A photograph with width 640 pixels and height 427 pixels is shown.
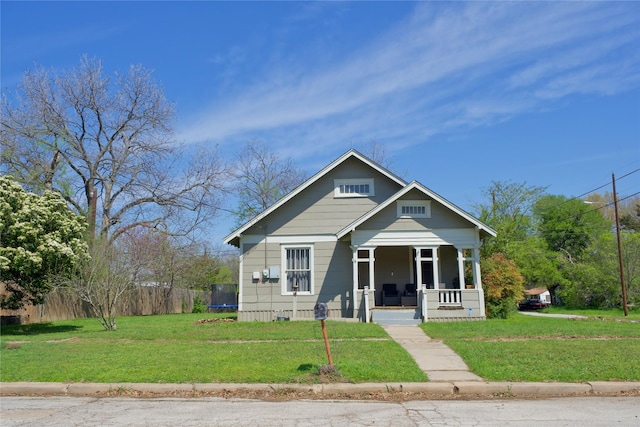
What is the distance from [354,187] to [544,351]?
10.9 m

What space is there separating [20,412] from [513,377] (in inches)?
306

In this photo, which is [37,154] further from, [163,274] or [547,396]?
[547,396]

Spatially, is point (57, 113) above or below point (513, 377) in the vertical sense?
above

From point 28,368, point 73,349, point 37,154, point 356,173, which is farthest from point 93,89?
point 28,368

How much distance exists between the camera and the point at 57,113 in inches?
1240

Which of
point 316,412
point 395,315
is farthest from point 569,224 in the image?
point 316,412

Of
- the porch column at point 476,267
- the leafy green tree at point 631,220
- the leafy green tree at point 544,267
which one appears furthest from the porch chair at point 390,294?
the leafy green tree at point 631,220

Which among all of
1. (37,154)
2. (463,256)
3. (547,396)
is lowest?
(547,396)

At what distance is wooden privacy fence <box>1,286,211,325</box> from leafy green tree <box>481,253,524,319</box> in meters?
16.0

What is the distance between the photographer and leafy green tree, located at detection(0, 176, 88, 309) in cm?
1692

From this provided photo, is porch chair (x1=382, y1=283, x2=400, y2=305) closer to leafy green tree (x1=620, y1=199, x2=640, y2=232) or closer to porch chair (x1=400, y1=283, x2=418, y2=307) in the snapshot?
porch chair (x1=400, y1=283, x2=418, y2=307)

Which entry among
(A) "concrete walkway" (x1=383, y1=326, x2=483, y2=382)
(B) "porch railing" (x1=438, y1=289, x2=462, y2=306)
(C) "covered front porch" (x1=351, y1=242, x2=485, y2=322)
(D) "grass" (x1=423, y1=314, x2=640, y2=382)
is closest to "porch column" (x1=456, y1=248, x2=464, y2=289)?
(C) "covered front porch" (x1=351, y1=242, x2=485, y2=322)

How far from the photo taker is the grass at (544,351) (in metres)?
9.16

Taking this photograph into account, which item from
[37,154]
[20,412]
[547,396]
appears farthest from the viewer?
[37,154]
